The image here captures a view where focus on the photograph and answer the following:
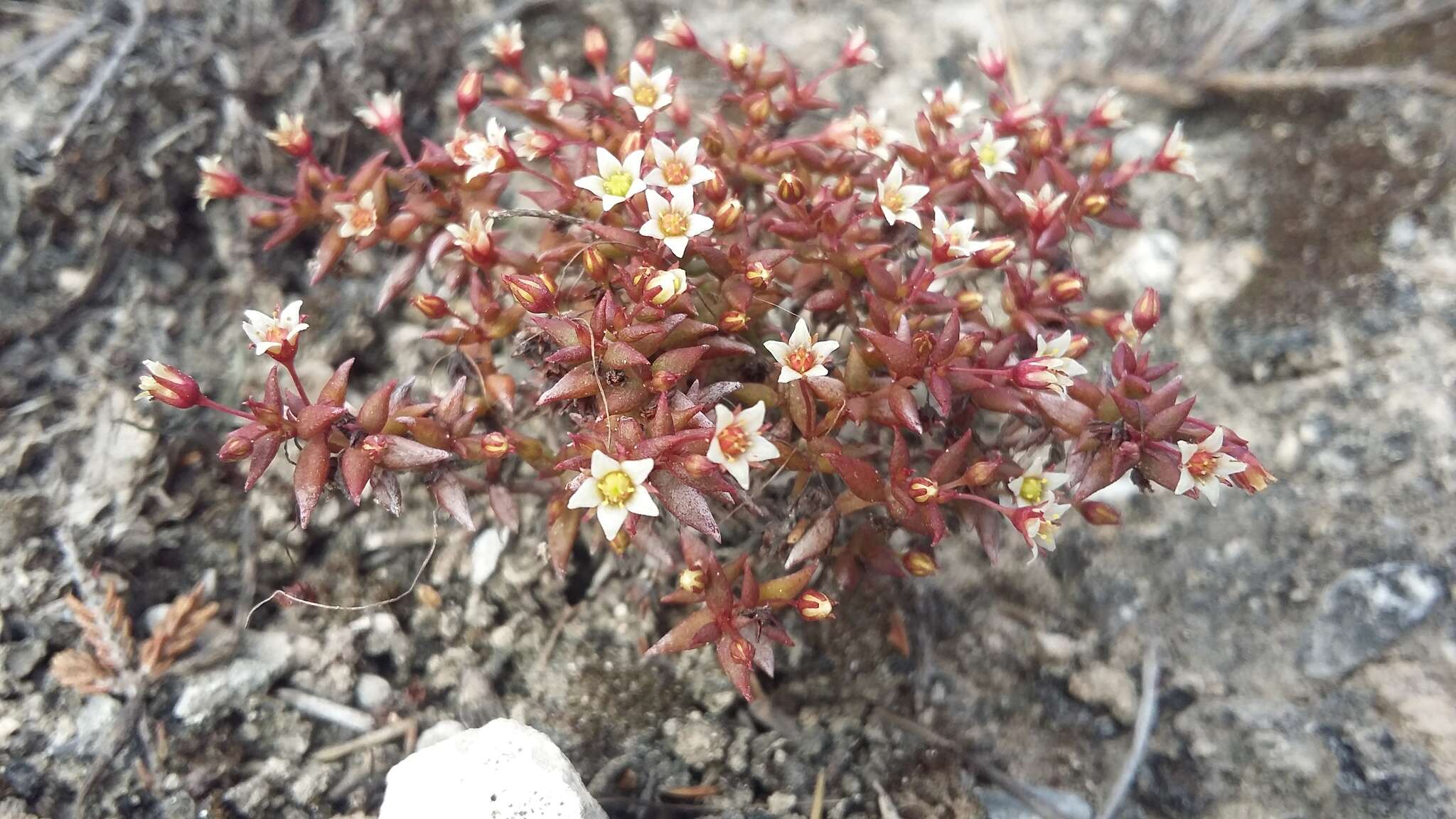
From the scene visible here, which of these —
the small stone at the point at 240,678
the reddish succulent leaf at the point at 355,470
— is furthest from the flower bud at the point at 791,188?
the small stone at the point at 240,678

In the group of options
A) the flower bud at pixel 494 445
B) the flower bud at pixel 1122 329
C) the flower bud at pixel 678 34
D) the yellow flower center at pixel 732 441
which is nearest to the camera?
the yellow flower center at pixel 732 441

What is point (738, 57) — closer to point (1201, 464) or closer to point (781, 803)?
point (1201, 464)

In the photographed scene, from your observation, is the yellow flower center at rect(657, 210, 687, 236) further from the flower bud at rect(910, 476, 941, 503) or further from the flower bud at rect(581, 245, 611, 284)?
the flower bud at rect(910, 476, 941, 503)

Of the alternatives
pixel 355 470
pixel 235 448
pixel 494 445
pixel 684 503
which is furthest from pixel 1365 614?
pixel 235 448

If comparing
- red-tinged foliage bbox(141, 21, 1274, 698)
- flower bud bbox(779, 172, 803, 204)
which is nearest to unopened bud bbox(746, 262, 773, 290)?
red-tinged foliage bbox(141, 21, 1274, 698)

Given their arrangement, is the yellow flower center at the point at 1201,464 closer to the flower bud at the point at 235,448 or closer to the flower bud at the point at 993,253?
the flower bud at the point at 993,253

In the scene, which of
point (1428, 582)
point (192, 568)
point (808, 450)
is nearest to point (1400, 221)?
point (1428, 582)

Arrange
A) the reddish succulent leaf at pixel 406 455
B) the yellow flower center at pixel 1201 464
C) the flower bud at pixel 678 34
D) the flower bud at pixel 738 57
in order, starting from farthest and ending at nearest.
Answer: the flower bud at pixel 678 34, the flower bud at pixel 738 57, the reddish succulent leaf at pixel 406 455, the yellow flower center at pixel 1201 464
